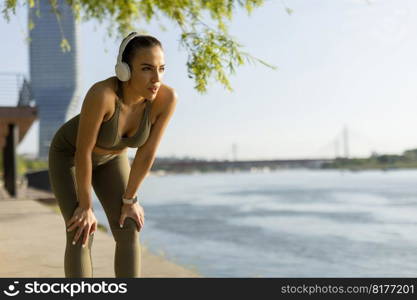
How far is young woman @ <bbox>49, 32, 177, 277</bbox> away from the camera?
2076mm

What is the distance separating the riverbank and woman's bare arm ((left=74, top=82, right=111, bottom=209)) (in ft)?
5.70

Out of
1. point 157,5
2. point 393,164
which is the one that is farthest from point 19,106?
point 393,164

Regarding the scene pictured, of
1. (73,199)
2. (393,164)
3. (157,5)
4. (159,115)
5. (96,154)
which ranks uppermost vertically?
(157,5)

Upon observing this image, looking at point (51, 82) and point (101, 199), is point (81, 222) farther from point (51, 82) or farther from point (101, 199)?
point (51, 82)

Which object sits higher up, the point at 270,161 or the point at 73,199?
the point at 73,199

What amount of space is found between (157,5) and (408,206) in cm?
2605

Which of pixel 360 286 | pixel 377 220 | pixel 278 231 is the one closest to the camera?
pixel 360 286

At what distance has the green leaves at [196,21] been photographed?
12.5ft

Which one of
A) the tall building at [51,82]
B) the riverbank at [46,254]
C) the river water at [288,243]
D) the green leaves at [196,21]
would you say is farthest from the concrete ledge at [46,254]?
the tall building at [51,82]

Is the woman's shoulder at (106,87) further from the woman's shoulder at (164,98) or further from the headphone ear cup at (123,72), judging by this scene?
the woman's shoulder at (164,98)

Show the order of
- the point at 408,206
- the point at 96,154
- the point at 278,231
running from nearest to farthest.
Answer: the point at 96,154 < the point at 278,231 < the point at 408,206

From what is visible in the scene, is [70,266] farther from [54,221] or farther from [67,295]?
[54,221]

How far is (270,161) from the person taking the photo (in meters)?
51.5

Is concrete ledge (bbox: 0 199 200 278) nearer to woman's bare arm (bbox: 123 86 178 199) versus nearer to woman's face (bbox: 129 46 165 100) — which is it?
woman's bare arm (bbox: 123 86 178 199)
